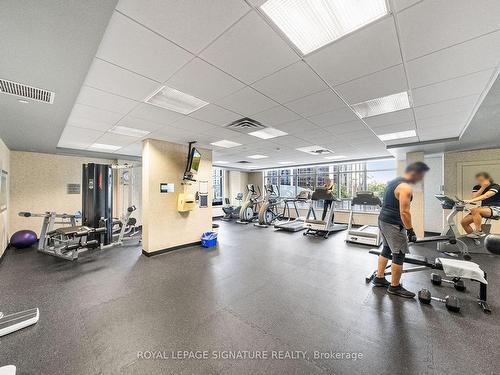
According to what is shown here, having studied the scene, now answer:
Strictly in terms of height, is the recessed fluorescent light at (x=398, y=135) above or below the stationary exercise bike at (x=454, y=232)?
above

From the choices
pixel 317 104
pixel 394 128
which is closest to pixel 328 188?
pixel 394 128

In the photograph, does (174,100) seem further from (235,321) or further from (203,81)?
(235,321)

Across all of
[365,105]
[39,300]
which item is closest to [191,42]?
[365,105]

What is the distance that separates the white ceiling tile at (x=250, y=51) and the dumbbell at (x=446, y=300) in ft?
10.5

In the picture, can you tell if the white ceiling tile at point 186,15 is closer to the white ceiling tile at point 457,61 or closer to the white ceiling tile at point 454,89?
the white ceiling tile at point 457,61

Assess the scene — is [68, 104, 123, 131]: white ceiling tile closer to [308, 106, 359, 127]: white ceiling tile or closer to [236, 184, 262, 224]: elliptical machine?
[308, 106, 359, 127]: white ceiling tile

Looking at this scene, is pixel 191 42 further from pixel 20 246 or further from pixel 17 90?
pixel 20 246

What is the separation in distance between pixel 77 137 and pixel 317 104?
199 inches

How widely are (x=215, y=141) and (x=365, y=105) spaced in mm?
3210

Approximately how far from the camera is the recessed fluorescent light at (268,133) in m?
4.20

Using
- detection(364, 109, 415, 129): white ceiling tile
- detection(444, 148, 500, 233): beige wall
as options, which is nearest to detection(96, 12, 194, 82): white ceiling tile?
detection(364, 109, 415, 129): white ceiling tile

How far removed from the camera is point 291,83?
91.2 inches

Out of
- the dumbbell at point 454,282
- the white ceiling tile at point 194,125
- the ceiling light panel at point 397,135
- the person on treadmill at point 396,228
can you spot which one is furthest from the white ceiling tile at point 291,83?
the dumbbell at point 454,282

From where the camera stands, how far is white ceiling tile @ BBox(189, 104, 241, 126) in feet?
9.87
